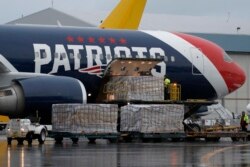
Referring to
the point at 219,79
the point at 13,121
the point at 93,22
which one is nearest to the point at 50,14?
the point at 93,22

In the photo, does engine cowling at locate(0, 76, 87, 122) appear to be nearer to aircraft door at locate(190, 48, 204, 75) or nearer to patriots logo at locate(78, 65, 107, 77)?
patriots logo at locate(78, 65, 107, 77)

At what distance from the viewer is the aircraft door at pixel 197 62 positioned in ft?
142

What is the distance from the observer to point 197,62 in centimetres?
4334

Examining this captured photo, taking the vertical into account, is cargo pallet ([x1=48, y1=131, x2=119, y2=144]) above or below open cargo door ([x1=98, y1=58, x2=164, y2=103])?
below

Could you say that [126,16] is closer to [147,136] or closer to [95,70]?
[95,70]

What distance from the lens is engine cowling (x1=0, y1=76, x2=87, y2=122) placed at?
36.4 metres

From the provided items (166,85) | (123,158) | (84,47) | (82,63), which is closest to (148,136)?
(166,85)

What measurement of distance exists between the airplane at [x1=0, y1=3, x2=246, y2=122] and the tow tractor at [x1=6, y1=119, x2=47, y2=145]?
1.70 meters

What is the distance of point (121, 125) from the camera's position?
127ft

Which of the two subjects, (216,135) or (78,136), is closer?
(78,136)

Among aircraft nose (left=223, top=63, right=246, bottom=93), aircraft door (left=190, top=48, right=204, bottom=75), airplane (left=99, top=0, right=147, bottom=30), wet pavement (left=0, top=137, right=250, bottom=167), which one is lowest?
wet pavement (left=0, top=137, right=250, bottom=167)

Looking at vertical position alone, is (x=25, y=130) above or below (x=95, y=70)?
below

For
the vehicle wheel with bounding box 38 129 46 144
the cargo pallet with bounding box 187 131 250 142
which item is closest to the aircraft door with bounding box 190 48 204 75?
the cargo pallet with bounding box 187 131 250 142

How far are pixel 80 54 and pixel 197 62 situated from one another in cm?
658
